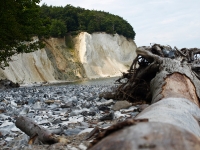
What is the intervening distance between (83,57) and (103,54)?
5927 millimetres

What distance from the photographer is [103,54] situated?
57719 mm

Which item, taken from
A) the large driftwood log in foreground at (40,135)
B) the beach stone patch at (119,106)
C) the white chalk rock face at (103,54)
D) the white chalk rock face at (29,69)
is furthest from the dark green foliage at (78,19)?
the large driftwood log in foreground at (40,135)

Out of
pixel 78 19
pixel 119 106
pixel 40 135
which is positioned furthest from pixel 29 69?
pixel 40 135

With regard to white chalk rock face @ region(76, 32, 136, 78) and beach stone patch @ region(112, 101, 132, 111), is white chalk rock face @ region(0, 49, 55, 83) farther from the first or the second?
beach stone patch @ region(112, 101, 132, 111)

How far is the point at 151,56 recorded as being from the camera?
5789mm

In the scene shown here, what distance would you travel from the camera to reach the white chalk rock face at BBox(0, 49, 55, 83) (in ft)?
98.9

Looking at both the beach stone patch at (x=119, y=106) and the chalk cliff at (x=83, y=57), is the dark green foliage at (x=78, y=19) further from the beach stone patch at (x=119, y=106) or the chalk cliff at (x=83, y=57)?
the beach stone patch at (x=119, y=106)

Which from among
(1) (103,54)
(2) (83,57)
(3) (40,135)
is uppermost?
(1) (103,54)

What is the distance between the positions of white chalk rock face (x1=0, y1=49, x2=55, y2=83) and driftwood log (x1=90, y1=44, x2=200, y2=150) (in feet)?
77.3

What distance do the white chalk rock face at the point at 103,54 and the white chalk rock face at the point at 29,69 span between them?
45.9 feet

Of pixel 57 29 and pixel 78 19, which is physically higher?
pixel 78 19

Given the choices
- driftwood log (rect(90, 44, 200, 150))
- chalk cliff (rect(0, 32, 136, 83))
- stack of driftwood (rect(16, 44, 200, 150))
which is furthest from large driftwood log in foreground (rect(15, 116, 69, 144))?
chalk cliff (rect(0, 32, 136, 83))

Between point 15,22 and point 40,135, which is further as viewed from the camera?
point 15,22

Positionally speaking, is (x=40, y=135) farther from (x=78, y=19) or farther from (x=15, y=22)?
(x=78, y=19)
